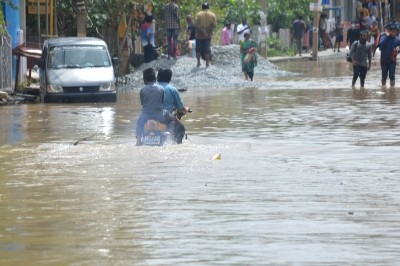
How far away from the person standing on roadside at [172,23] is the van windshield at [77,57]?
7235mm

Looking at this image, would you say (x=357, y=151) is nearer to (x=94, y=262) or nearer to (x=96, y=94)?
(x=94, y=262)

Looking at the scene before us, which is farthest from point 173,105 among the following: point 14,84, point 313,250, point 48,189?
point 14,84

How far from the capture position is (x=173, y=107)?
1762cm

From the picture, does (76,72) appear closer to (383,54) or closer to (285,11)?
(383,54)

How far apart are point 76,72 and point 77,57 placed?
2.09 feet

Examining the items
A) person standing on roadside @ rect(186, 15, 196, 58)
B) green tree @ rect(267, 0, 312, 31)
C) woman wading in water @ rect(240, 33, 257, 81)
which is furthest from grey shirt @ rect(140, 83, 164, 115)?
green tree @ rect(267, 0, 312, 31)

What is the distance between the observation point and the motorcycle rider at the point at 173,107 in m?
17.4

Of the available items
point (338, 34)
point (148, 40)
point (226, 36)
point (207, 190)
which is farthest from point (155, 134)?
point (338, 34)

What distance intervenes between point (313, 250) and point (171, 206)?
273cm

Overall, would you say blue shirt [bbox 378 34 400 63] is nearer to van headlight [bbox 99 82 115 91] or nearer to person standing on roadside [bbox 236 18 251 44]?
van headlight [bbox 99 82 115 91]

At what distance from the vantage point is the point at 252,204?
12.0 meters

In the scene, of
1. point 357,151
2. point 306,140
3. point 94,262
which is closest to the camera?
point 94,262

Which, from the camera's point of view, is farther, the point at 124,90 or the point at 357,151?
the point at 124,90

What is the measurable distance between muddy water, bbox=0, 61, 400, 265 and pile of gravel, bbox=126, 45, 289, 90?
8.77 metres
